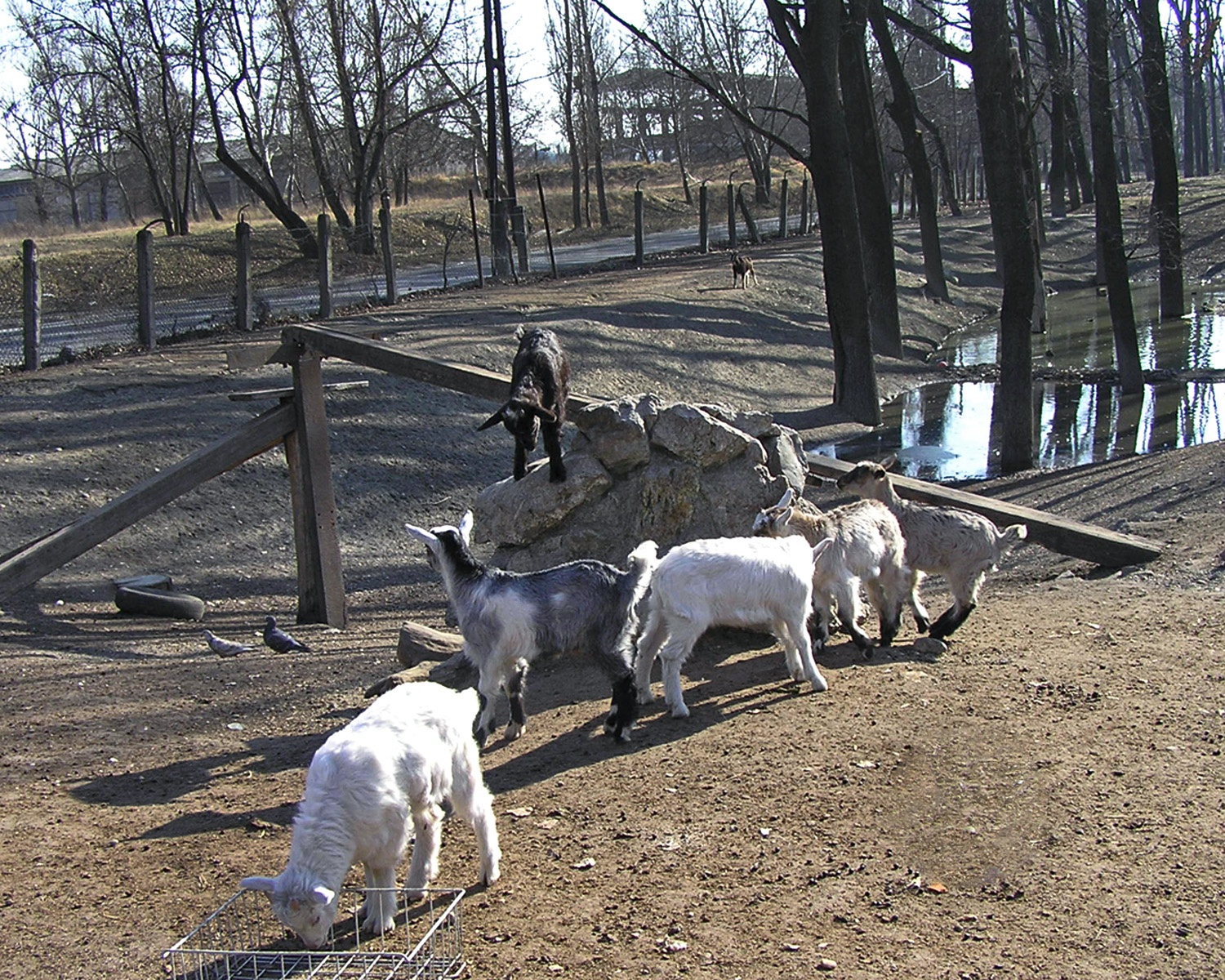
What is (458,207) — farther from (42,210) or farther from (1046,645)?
(1046,645)

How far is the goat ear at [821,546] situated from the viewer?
7.55 m

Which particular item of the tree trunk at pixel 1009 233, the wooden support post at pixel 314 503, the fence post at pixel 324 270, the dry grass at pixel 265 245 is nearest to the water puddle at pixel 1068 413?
the tree trunk at pixel 1009 233

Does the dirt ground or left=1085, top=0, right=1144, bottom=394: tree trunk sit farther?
left=1085, top=0, right=1144, bottom=394: tree trunk

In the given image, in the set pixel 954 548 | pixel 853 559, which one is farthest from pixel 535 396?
pixel 954 548

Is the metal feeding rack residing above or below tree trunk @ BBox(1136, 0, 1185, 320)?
below

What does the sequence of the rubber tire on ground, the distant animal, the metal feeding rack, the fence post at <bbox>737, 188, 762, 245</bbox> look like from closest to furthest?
the metal feeding rack, the rubber tire on ground, the distant animal, the fence post at <bbox>737, 188, 762, 245</bbox>

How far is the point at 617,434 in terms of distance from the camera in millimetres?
9164

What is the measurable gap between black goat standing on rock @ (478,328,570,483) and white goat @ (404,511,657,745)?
118 centimetres

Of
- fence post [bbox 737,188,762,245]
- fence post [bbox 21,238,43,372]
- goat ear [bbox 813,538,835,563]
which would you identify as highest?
fence post [bbox 737,188,762,245]

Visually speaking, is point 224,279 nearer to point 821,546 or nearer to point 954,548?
point 954,548

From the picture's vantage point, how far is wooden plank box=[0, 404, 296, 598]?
939cm

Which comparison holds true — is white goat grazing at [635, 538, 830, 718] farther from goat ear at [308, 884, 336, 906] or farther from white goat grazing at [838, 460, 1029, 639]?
goat ear at [308, 884, 336, 906]

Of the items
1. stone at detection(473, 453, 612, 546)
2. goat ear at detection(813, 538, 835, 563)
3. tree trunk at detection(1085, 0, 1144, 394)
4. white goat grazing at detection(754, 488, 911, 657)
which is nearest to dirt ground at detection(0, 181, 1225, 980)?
white goat grazing at detection(754, 488, 911, 657)

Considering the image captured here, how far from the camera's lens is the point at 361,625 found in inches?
438
